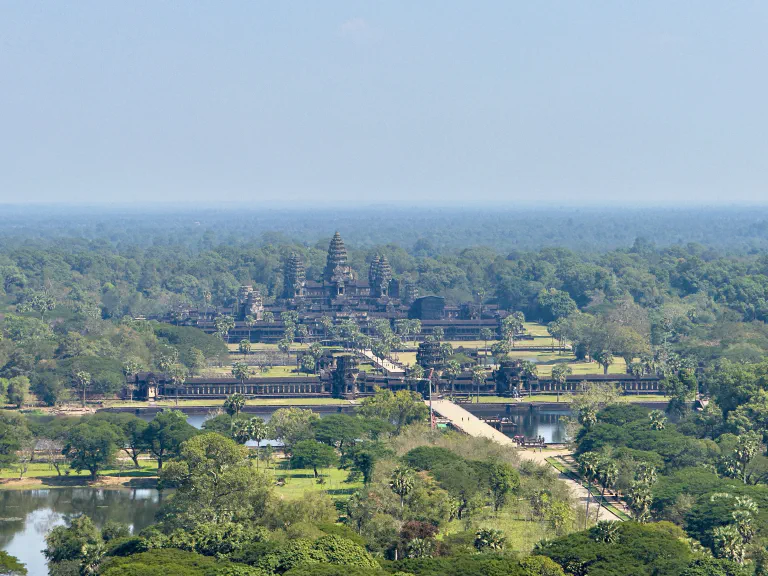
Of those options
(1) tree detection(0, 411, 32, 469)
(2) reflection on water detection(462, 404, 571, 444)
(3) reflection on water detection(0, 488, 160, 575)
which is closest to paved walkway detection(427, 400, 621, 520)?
(2) reflection on water detection(462, 404, 571, 444)

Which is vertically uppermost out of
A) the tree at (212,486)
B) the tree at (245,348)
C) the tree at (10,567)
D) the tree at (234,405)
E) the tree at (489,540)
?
the tree at (212,486)

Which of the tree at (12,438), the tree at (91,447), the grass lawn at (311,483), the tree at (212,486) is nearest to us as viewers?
the tree at (212,486)

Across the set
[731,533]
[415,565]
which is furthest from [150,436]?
[731,533]

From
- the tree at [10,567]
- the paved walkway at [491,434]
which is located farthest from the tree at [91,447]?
the tree at [10,567]

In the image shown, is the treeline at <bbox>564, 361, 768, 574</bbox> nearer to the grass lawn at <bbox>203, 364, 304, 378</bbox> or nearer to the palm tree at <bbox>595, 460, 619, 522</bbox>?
the palm tree at <bbox>595, 460, 619, 522</bbox>

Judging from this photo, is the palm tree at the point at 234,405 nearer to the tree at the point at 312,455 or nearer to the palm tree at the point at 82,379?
the tree at the point at 312,455

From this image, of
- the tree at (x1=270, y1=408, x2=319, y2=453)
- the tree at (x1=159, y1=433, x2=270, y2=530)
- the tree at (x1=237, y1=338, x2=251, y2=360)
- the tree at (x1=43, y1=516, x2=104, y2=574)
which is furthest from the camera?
the tree at (x1=237, y1=338, x2=251, y2=360)
